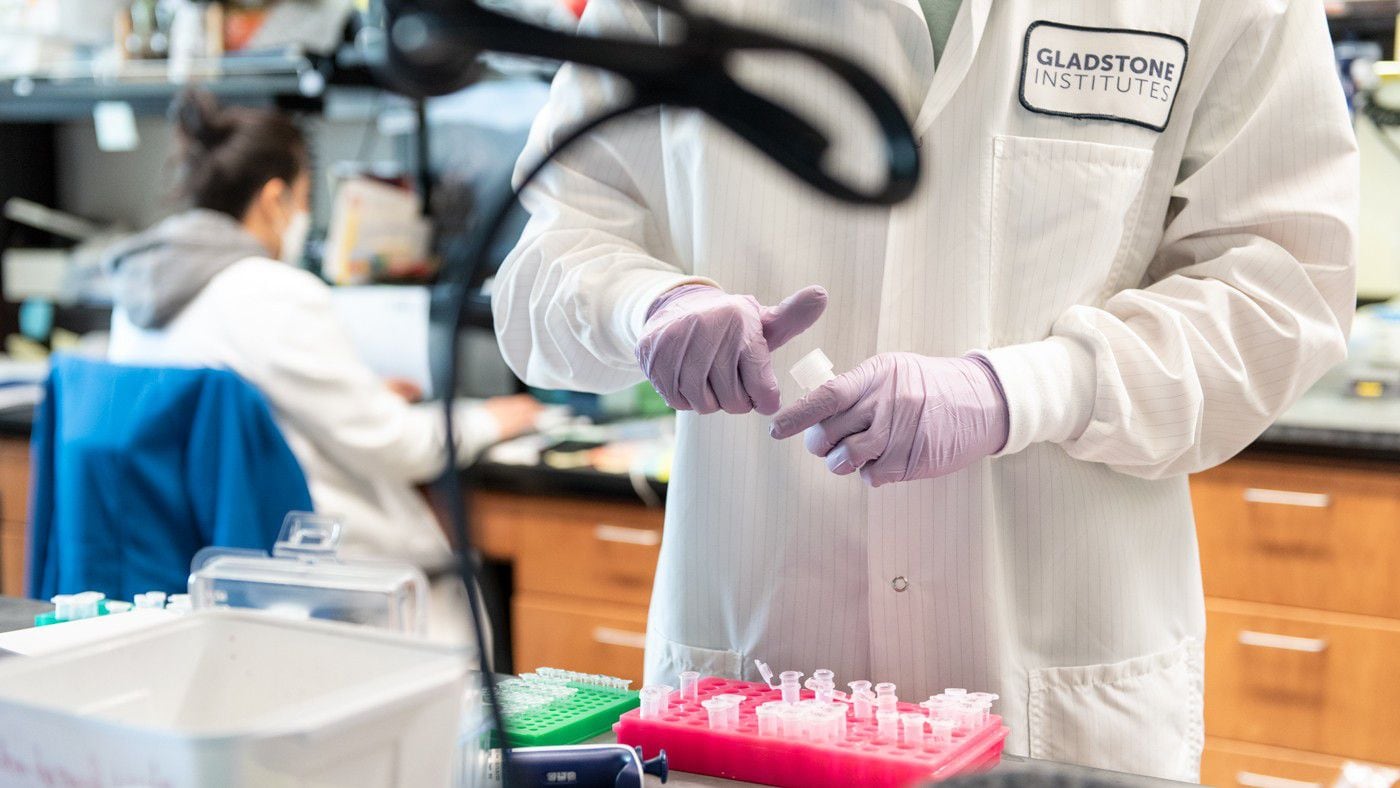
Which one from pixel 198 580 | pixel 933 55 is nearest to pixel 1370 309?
pixel 933 55

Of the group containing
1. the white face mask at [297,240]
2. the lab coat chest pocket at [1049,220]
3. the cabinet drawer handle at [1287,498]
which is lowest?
the cabinet drawer handle at [1287,498]

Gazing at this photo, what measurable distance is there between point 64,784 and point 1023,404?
703 mm

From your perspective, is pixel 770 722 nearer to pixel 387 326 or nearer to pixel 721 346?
pixel 721 346

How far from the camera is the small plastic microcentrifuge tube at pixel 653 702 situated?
2.83 ft

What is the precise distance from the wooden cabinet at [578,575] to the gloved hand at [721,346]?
50.6 inches

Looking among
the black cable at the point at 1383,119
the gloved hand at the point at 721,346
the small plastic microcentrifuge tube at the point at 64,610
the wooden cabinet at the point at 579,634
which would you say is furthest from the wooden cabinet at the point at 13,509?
the black cable at the point at 1383,119

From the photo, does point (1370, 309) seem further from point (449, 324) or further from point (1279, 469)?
point (449, 324)

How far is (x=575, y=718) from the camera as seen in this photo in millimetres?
872

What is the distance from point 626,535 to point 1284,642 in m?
1.11

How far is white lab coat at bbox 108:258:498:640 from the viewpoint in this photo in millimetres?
2184

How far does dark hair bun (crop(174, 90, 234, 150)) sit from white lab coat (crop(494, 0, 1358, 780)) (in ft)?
4.85

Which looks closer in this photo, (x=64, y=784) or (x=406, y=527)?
(x=64, y=784)

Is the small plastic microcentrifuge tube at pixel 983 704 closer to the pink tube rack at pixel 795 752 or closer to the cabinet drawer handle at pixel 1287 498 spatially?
the pink tube rack at pixel 795 752

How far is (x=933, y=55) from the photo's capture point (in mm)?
1105
